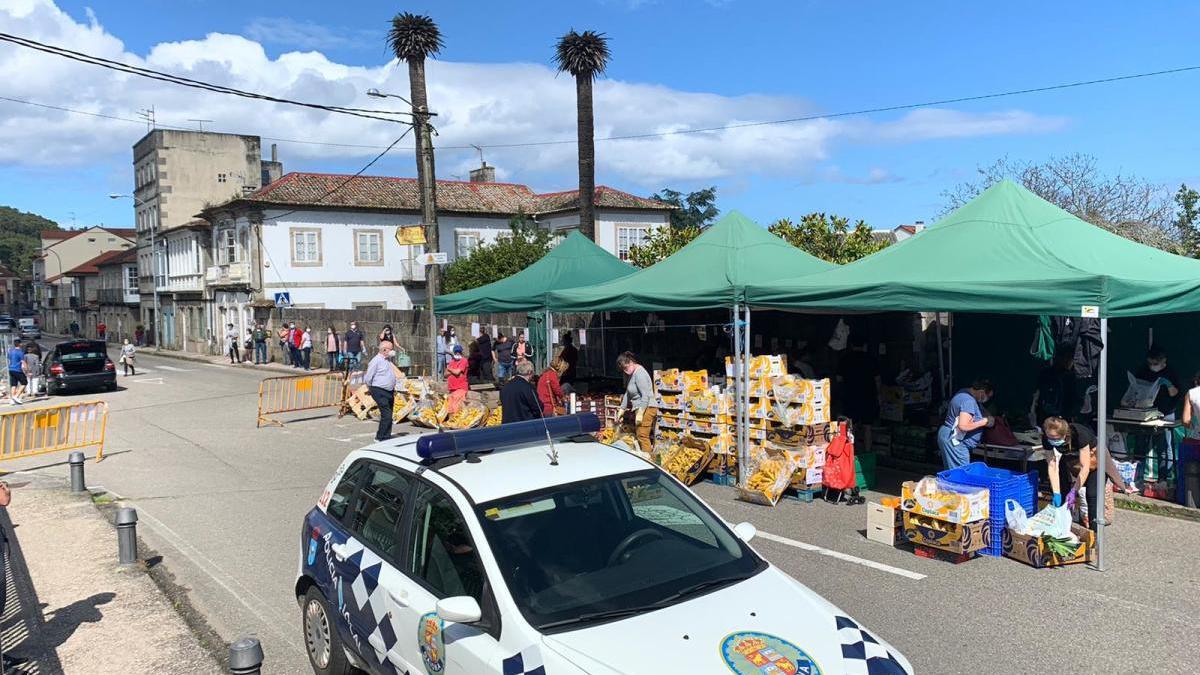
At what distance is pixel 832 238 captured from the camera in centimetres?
1981

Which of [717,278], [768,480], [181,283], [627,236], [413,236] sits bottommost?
[768,480]

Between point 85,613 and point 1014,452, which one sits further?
point 1014,452

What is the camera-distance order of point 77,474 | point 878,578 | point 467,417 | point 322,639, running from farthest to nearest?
point 467,417, point 77,474, point 878,578, point 322,639

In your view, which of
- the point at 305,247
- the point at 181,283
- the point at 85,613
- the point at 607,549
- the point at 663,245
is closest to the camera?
the point at 607,549

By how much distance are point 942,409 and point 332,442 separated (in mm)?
9995

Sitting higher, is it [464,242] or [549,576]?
[464,242]

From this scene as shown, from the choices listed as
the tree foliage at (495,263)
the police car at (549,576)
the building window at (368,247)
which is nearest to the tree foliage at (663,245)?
the tree foliage at (495,263)

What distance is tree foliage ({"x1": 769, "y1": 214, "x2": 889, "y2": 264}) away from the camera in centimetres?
1925

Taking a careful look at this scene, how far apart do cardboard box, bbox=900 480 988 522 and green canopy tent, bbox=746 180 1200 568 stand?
3.22 ft

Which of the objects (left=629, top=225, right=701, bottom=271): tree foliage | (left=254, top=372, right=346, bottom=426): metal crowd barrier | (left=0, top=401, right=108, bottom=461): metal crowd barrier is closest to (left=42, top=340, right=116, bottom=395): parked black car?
(left=254, top=372, right=346, bottom=426): metal crowd barrier

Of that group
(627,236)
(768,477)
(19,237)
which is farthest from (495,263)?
(19,237)

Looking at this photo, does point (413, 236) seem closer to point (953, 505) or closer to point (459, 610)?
point (953, 505)

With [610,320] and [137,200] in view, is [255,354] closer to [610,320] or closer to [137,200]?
[610,320]

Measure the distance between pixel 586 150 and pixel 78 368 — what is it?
15800mm
